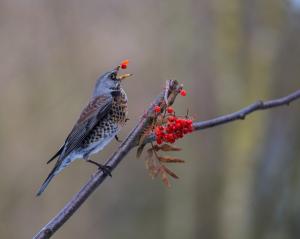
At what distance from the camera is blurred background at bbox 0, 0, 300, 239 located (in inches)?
285

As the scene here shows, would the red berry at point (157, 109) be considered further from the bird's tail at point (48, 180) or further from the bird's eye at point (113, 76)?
the bird's eye at point (113, 76)

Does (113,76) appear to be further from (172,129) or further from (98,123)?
(172,129)

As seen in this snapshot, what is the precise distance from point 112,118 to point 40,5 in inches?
186

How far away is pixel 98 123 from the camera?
134 inches

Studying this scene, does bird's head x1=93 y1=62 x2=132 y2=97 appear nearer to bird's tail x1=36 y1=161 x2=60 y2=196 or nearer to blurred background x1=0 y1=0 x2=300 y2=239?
bird's tail x1=36 y1=161 x2=60 y2=196

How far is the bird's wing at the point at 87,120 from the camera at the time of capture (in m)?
3.24

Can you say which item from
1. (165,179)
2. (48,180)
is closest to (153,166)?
(165,179)

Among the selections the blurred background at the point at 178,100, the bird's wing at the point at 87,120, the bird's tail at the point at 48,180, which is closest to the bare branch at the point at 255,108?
the bird's tail at the point at 48,180

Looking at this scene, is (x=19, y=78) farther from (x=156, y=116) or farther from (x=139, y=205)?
(x=156, y=116)

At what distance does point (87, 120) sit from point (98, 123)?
0.06 metres

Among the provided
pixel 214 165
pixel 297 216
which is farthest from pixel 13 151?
pixel 297 216

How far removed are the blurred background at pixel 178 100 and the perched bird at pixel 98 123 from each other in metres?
3.52

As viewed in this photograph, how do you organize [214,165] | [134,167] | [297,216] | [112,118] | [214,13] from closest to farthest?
1. [112,118]
2. [297,216]
3. [214,13]
4. [214,165]
5. [134,167]

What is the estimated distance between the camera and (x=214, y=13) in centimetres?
758
